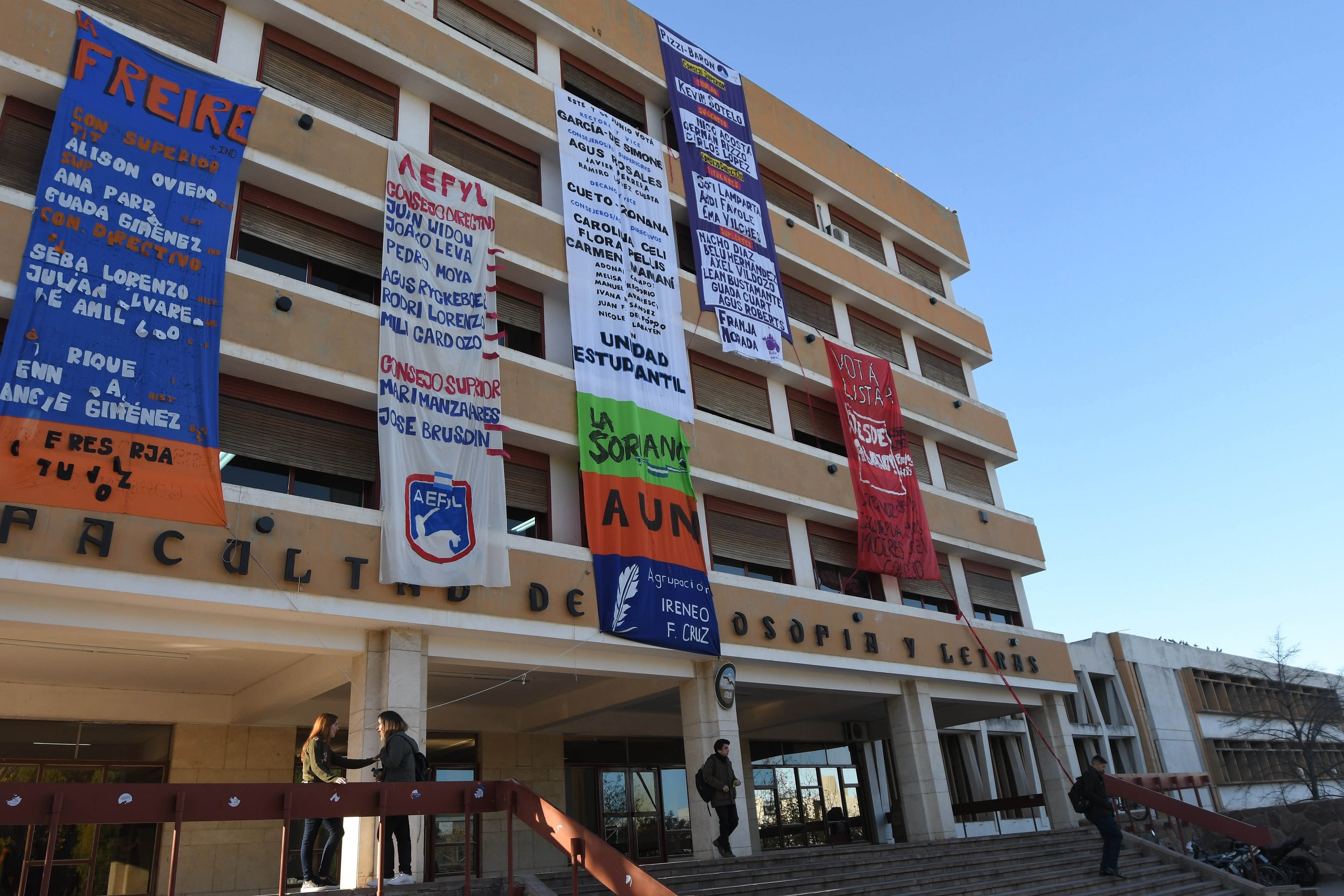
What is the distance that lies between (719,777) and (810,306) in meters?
11.6

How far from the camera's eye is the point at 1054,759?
70.3ft

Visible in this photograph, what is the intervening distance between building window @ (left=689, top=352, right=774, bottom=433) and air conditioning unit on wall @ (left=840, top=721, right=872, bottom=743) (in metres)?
8.96

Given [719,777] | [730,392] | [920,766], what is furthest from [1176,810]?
[730,392]

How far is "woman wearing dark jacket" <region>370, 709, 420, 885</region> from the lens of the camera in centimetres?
1016

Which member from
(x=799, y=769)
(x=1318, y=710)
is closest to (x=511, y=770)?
(x=799, y=769)

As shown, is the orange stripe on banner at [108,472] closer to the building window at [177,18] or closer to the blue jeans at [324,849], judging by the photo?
the blue jeans at [324,849]

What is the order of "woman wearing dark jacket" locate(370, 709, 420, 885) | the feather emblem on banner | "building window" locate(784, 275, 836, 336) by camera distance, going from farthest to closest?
"building window" locate(784, 275, 836, 336)
the feather emblem on banner
"woman wearing dark jacket" locate(370, 709, 420, 885)

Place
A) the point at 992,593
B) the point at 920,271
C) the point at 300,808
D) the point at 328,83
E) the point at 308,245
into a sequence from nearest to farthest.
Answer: the point at 300,808, the point at 308,245, the point at 328,83, the point at 992,593, the point at 920,271

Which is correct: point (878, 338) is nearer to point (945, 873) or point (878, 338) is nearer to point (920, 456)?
point (920, 456)

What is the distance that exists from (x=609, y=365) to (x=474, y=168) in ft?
13.7

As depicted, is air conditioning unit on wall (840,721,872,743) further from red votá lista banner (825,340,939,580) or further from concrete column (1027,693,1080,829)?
red votá lista banner (825,340,939,580)

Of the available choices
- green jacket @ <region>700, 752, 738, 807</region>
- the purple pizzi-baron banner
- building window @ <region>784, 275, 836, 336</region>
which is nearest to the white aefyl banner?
green jacket @ <region>700, 752, 738, 807</region>

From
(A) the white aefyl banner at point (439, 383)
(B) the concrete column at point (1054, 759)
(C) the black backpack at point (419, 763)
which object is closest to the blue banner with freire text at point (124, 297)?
(A) the white aefyl banner at point (439, 383)

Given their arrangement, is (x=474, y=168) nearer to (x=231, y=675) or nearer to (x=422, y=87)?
(x=422, y=87)
